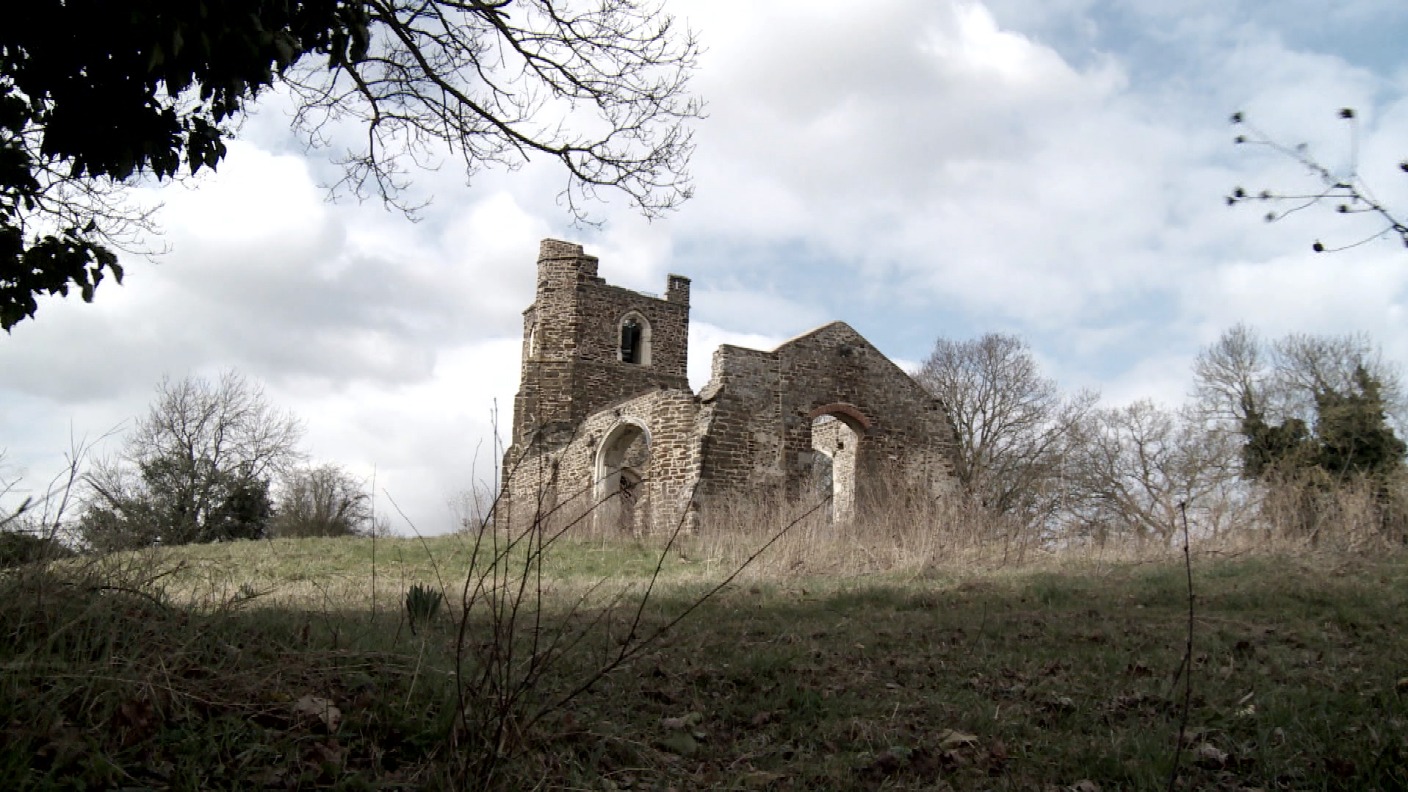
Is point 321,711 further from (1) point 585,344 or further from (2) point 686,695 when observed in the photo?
(1) point 585,344

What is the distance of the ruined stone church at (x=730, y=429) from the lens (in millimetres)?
20234

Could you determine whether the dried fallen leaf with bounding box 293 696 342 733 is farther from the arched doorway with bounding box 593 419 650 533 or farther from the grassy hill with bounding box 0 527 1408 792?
the arched doorway with bounding box 593 419 650 533

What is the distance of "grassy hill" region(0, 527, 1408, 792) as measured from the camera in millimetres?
3197

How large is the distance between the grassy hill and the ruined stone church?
9.38m

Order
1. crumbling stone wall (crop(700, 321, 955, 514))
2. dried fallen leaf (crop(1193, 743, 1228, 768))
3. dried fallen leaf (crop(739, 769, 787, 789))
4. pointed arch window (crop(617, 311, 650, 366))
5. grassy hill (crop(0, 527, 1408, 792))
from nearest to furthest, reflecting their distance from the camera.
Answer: grassy hill (crop(0, 527, 1408, 792))
dried fallen leaf (crop(739, 769, 787, 789))
dried fallen leaf (crop(1193, 743, 1228, 768))
crumbling stone wall (crop(700, 321, 955, 514))
pointed arch window (crop(617, 311, 650, 366))

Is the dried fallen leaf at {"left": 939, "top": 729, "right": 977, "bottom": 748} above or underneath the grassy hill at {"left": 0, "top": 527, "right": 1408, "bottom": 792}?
underneath

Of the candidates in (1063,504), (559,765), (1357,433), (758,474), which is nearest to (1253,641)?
(559,765)

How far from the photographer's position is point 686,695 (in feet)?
16.5

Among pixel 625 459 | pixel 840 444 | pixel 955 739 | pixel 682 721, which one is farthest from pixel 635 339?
pixel 955 739

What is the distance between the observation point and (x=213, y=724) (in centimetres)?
328

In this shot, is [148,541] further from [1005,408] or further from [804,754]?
[1005,408]

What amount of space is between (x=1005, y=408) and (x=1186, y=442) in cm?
581

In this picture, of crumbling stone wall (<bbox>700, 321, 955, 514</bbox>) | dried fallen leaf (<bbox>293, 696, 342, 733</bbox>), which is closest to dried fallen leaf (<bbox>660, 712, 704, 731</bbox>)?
dried fallen leaf (<bbox>293, 696, 342, 733</bbox>)

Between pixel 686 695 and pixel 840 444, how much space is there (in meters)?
19.7
